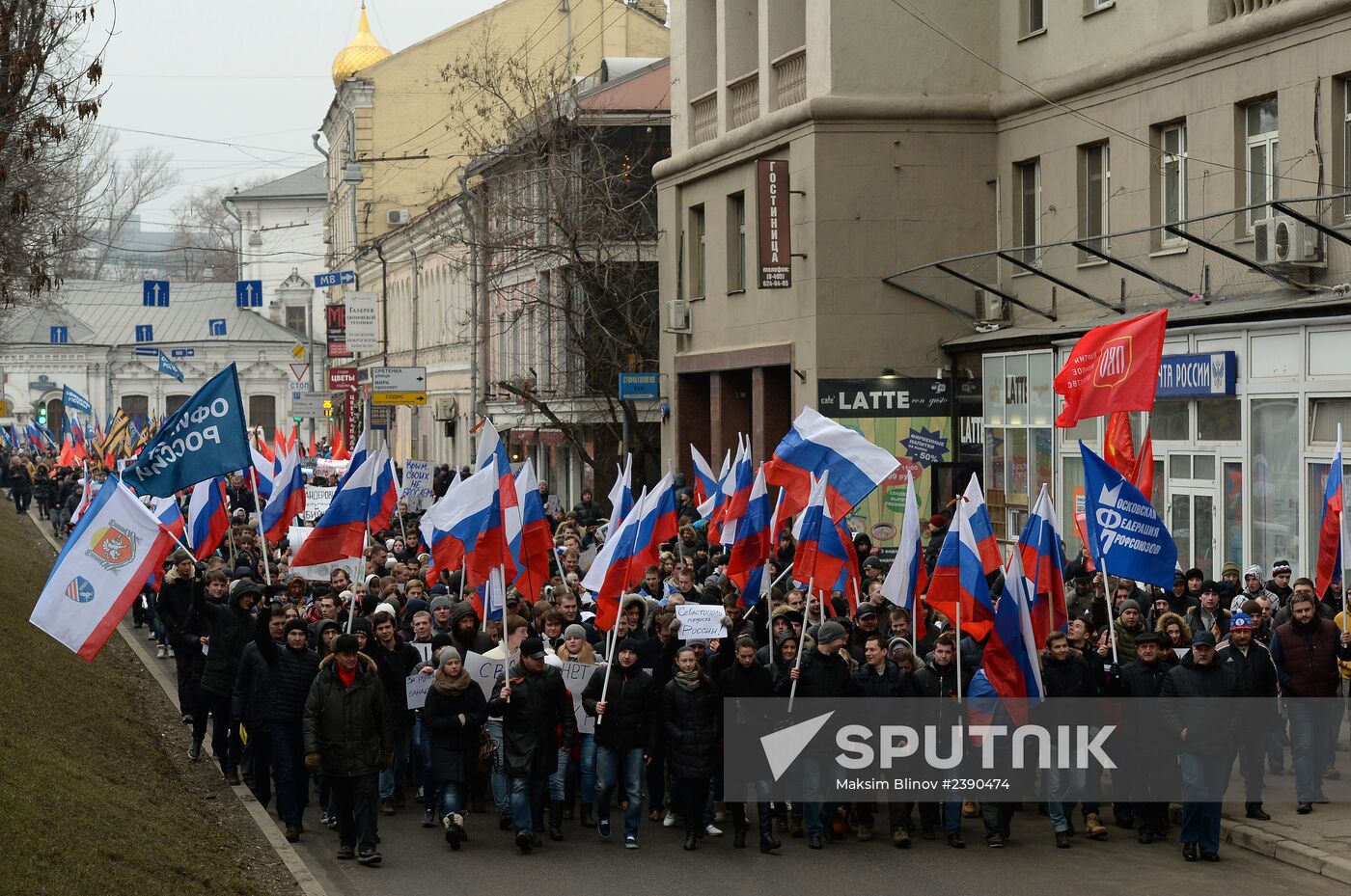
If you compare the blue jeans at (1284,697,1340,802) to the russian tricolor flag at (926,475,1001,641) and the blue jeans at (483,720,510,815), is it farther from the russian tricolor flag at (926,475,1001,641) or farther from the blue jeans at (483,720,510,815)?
the blue jeans at (483,720,510,815)

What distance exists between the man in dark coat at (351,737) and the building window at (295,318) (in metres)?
90.5

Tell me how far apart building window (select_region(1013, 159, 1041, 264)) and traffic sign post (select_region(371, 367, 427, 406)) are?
51.5 ft

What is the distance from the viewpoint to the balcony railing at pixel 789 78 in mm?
29609

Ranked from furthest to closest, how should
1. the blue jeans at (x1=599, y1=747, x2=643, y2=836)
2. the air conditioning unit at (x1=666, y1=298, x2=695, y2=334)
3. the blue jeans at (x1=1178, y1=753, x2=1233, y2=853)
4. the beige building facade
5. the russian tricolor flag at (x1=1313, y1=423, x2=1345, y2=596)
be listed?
the air conditioning unit at (x1=666, y1=298, x2=695, y2=334) < the beige building facade < the russian tricolor flag at (x1=1313, y1=423, x2=1345, y2=596) < the blue jeans at (x1=599, y1=747, x2=643, y2=836) < the blue jeans at (x1=1178, y1=753, x2=1233, y2=853)

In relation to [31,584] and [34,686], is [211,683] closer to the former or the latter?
[34,686]

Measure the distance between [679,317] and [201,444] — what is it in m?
19.0

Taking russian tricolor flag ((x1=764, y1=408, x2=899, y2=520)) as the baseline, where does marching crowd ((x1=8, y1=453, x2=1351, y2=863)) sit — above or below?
below

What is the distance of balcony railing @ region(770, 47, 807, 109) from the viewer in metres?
29.6

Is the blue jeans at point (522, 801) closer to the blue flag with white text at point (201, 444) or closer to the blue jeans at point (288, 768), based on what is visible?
the blue jeans at point (288, 768)

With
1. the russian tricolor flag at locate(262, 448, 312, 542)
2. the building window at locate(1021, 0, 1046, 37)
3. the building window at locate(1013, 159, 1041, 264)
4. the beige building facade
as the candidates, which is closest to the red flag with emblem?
the beige building facade

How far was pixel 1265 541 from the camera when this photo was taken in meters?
→ 20.3

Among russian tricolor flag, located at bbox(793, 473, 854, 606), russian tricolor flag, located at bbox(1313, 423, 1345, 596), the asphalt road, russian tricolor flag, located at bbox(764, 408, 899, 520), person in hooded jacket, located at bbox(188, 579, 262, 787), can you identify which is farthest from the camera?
person in hooded jacket, located at bbox(188, 579, 262, 787)

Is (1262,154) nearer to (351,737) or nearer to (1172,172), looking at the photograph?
(1172,172)

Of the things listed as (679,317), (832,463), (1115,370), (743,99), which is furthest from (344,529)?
(679,317)
